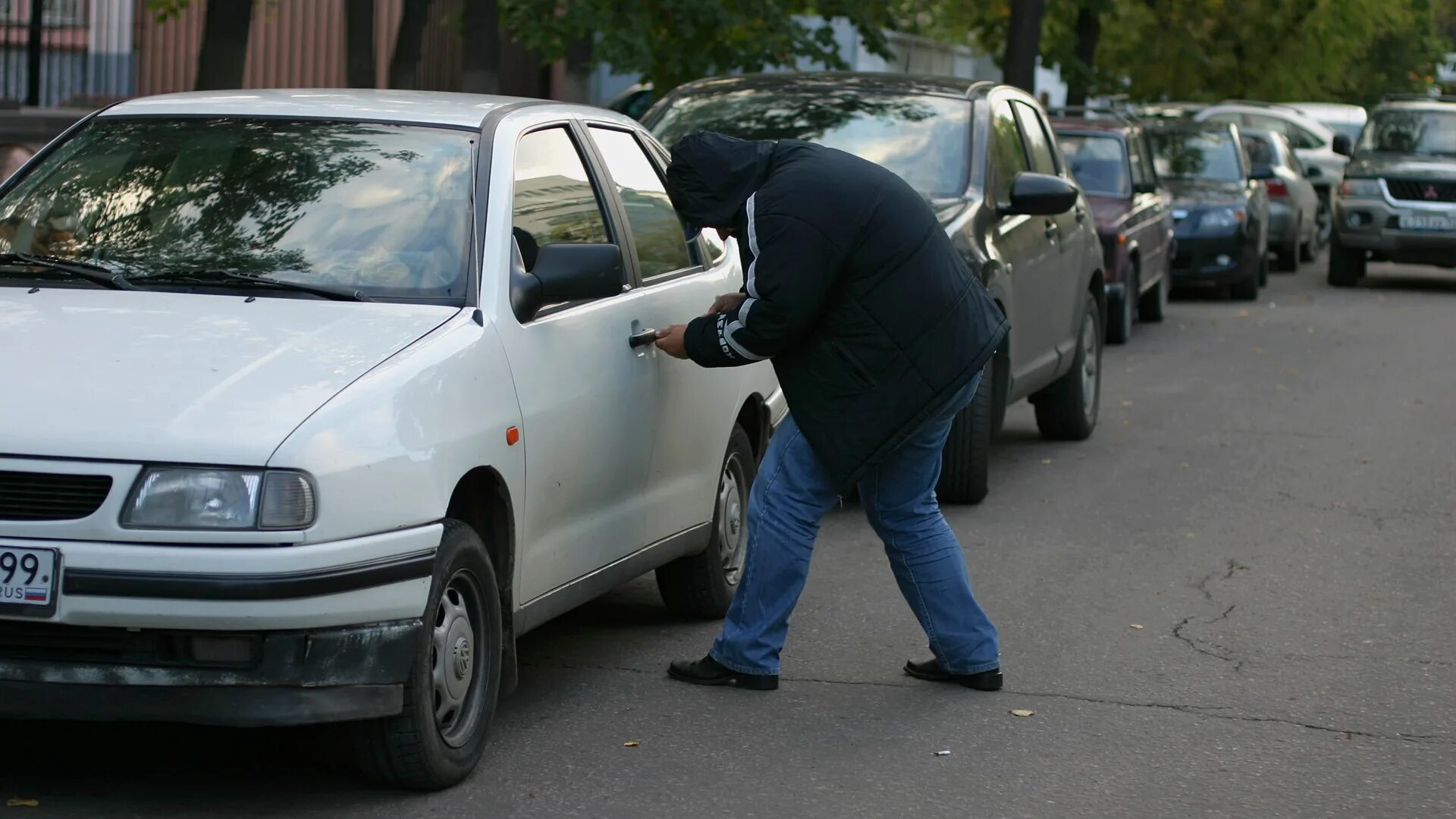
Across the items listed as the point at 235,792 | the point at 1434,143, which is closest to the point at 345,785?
the point at 235,792

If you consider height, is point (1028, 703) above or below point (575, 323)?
below

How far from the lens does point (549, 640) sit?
671 cm

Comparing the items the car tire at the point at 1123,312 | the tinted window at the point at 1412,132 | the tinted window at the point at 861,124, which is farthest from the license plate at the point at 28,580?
the tinted window at the point at 1412,132

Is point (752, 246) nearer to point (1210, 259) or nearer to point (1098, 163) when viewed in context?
point (1098, 163)

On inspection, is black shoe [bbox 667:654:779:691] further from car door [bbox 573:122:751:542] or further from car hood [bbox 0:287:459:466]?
car hood [bbox 0:287:459:466]

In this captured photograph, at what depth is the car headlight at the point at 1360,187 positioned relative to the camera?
2162cm

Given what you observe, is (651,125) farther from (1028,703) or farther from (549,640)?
(1028,703)

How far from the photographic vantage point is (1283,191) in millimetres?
23281

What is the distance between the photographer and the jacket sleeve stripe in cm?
562

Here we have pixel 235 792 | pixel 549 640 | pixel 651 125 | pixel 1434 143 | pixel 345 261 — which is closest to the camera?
pixel 235 792

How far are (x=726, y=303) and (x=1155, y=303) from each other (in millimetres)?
13004

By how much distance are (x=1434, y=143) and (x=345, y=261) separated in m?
19.1

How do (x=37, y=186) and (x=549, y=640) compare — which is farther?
(x=549, y=640)

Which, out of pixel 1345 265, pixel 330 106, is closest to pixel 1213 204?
pixel 1345 265
